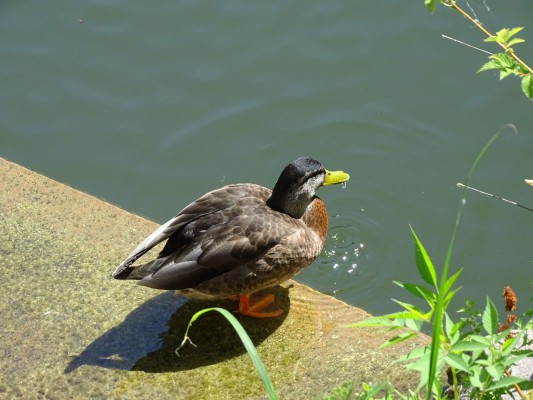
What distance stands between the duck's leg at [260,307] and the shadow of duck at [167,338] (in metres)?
0.03

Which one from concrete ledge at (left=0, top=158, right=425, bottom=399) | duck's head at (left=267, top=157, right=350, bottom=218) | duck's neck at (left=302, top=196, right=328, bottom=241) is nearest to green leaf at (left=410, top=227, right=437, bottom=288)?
concrete ledge at (left=0, top=158, right=425, bottom=399)

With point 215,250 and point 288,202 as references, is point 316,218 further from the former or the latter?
point 215,250

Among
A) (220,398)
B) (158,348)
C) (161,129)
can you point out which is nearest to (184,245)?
(158,348)

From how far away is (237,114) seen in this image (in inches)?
241

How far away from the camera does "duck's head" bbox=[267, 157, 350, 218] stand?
4664 mm

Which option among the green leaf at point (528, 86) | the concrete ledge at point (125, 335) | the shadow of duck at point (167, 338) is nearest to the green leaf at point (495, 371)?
the green leaf at point (528, 86)

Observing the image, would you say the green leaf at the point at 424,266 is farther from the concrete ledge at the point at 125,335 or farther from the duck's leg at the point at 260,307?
the duck's leg at the point at 260,307

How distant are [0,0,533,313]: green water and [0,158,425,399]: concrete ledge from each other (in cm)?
76

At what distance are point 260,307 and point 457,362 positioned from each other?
7.02 feet

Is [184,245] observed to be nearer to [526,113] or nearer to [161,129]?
[161,129]

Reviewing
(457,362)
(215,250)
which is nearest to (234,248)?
(215,250)

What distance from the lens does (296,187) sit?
Answer: 468cm

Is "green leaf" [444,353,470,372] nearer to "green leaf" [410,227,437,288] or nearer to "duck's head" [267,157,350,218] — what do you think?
"green leaf" [410,227,437,288]

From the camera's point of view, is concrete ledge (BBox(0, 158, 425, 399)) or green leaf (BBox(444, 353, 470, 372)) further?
concrete ledge (BBox(0, 158, 425, 399))
